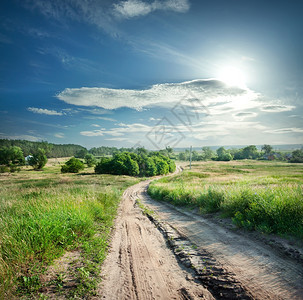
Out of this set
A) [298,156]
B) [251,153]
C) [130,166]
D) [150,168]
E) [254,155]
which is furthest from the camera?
[251,153]

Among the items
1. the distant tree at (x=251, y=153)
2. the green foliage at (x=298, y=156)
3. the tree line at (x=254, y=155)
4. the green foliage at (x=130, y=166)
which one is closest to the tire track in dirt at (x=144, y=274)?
the green foliage at (x=298, y=156)

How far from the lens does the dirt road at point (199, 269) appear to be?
10.5 ft

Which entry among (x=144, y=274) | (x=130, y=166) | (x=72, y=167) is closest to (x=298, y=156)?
(x=130, y=166)

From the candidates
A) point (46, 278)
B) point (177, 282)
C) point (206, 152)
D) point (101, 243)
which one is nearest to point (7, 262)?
point (46, 278)

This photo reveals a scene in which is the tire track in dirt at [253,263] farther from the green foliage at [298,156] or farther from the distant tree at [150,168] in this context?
the distant tree at [150,168]

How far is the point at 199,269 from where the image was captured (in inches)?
155

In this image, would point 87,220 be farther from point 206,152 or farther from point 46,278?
point 206,152

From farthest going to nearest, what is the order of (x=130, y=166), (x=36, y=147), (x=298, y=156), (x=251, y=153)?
(x=36, y=147) → (x=251, y=153) → (x=130, y=166) → (x=298, y=156)

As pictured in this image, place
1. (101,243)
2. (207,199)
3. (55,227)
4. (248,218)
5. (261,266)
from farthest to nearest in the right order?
(207,199), (248,218), (101,243), (55,227), (261,266)

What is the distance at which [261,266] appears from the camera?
12.6 ft

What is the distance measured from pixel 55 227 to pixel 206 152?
5702 inches

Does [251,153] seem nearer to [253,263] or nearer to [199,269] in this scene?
[253,263]

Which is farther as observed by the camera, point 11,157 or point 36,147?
point 36,147

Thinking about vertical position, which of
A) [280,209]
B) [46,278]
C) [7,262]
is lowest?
[46,278]
